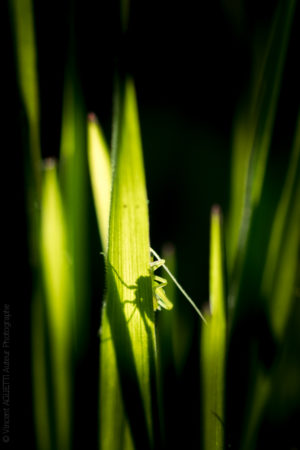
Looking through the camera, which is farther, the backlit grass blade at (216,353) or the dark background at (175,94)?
the dark background at (175,94)

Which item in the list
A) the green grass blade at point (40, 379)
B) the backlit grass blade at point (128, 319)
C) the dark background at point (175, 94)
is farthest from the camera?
the dark background at point (175, 94)

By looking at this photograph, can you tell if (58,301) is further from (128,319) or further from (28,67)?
(28,67)

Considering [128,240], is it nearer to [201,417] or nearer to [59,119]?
[201,417]

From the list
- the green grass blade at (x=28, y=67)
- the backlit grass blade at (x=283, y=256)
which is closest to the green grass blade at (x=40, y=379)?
the green grass blade at (x=28, y=67)

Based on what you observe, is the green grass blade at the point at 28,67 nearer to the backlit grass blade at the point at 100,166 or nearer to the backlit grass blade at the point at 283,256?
the backlit grass blade at the point at 100,166

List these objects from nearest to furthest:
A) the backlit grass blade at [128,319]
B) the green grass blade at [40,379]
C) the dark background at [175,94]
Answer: the backlit grass blade at [128,319]
the green grass blade at [40,379]
the dark background at [175,94]

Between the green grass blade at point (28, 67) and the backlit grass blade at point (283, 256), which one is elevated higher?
the green grass blade at point (28, 67)

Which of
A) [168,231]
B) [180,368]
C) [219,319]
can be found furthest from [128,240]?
[168,231]
